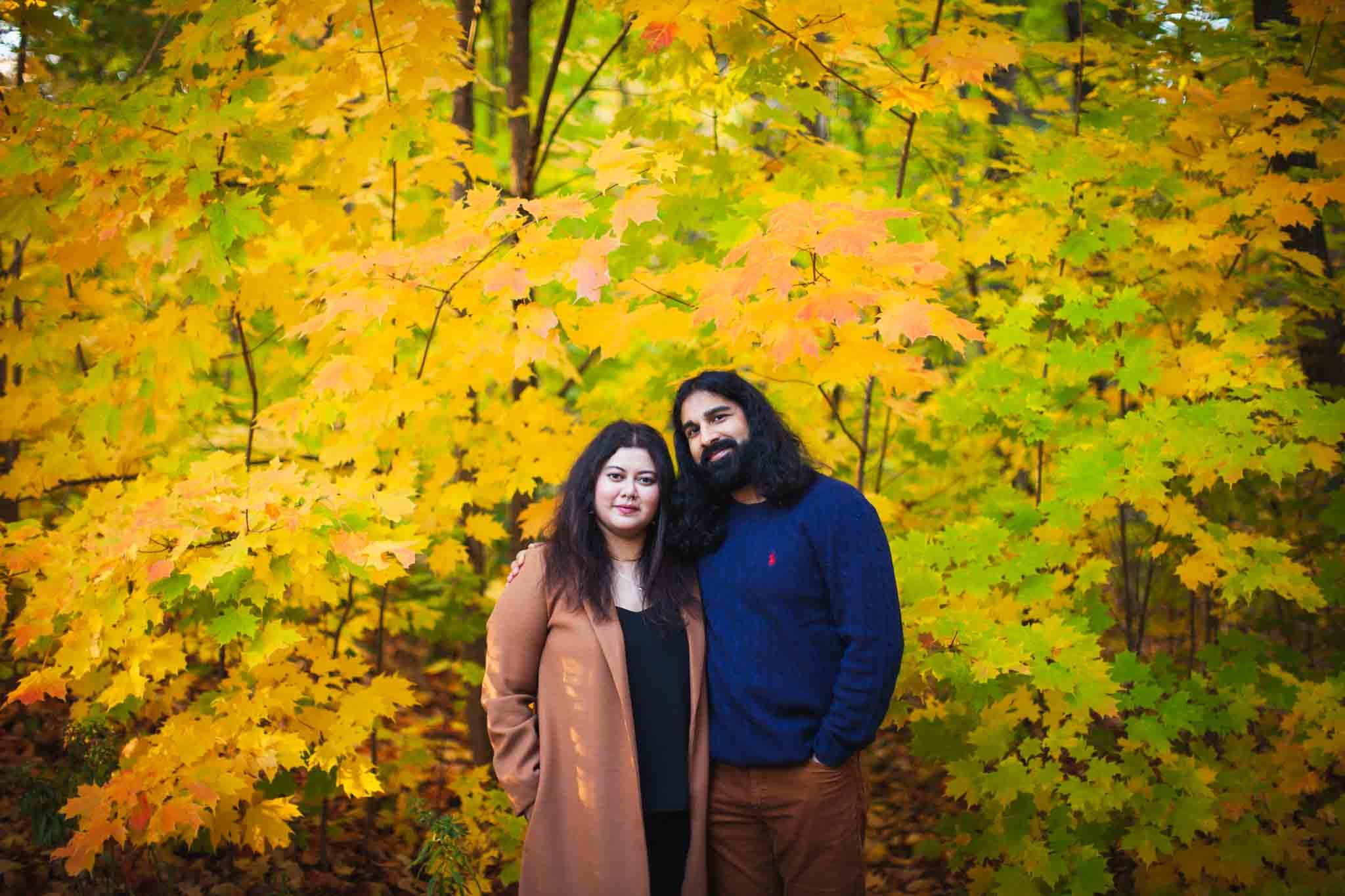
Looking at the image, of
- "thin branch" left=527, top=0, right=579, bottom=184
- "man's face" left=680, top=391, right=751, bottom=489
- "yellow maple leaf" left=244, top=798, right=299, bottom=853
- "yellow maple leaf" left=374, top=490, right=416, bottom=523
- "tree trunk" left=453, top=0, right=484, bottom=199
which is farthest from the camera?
"tree trunk" left=453, top=0, right=484, bottom=199

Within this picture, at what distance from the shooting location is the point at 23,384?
13.0ft

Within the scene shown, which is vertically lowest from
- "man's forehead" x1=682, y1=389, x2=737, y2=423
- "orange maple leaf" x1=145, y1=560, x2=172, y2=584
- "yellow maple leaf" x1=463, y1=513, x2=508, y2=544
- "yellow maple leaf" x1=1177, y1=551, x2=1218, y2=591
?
"yellow maple leaf" x1=1177, y1=551, x2=1218, y2=591

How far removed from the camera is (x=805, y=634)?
2.47 metres

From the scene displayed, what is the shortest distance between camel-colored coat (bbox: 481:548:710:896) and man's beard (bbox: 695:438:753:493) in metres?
0.44

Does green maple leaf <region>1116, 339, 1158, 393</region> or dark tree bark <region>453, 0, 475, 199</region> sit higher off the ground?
dark tree bark <region>453, 0, 475, 199</region>

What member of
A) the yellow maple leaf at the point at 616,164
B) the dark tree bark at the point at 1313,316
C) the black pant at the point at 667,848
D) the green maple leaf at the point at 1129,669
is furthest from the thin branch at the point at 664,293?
the dark tree bark at the point at 1313,316

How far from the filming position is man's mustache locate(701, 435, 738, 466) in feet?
8.55

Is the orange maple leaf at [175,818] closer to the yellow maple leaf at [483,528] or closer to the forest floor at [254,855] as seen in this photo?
the forest floor at [254,855]

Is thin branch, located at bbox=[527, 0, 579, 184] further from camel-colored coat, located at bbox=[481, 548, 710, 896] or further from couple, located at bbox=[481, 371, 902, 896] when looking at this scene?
camel-colored coat, located at bbox=[481, 548, 710, 896]

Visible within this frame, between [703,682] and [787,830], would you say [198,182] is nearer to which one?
[703,682]

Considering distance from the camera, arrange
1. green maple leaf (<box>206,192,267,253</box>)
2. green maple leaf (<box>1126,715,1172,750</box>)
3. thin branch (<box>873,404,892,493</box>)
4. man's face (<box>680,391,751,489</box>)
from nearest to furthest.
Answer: man's face (<box>680,391,751,489</box>), green maple leaf (<box>206,192,267,253</box>), green maple leaf (<box>1126,715,1172,750</box>), thin branch (<box>873,404,892,493</box>)

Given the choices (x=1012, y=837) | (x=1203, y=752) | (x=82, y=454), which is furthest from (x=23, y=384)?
(x=1203, y=752)

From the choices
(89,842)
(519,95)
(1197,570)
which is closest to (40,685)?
(89,842)

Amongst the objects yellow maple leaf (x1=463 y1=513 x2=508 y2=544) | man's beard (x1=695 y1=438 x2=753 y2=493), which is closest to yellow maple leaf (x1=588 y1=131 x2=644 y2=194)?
man's beard (x1=695 y1=438 x2=753 y2=493)
